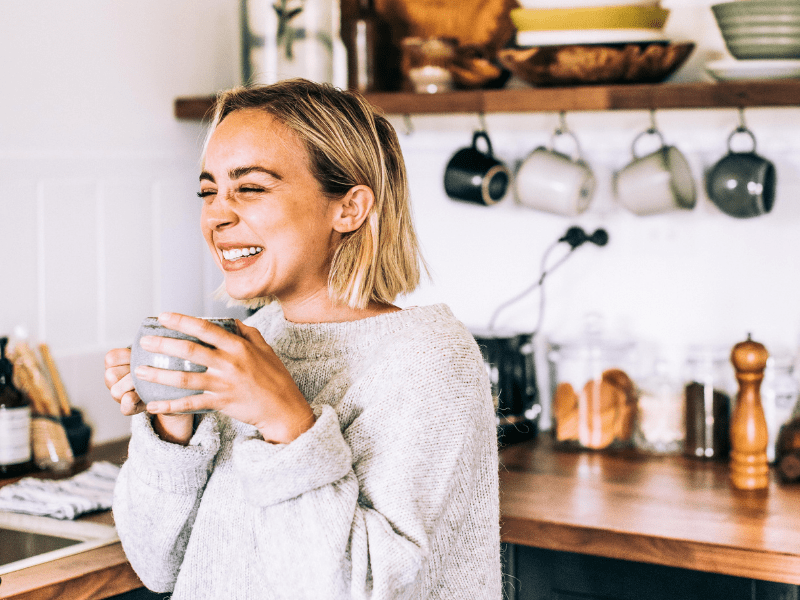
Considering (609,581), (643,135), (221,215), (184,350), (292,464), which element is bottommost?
(609,581)

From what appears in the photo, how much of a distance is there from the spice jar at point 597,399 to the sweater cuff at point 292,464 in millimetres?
1106

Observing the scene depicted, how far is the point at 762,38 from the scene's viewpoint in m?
1.63

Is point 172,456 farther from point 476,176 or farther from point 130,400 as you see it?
point 476,176

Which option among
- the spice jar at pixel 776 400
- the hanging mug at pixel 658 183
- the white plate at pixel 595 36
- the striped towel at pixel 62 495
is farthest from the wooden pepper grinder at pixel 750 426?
the striped towel at pixel 62 495

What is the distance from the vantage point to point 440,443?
96cm

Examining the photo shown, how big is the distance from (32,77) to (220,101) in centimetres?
79

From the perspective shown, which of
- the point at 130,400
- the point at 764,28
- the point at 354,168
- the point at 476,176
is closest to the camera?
the point at 130,400

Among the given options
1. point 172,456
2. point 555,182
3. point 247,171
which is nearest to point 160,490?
point 172,456

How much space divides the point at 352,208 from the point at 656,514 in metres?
0.74

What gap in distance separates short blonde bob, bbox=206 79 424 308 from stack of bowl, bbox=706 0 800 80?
0.80 meters

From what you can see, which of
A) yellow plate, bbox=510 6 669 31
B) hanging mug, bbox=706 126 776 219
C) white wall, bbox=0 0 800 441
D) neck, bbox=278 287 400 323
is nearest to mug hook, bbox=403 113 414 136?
white wall, bbox=0 0 800 441

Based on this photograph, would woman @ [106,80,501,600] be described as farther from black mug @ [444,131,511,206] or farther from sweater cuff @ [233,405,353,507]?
black mug @ [444,131,511,206]

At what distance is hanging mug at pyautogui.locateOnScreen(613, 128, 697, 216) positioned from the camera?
6.00 feet

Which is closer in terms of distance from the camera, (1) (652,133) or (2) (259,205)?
(2) (259,205)
